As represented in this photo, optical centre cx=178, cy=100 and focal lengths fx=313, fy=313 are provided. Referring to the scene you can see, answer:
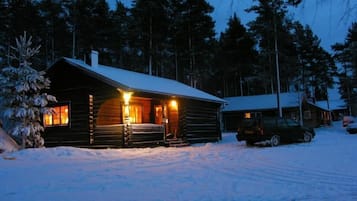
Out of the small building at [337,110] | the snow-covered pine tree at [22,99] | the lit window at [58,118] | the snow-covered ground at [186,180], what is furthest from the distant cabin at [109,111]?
the small building at [337,110]

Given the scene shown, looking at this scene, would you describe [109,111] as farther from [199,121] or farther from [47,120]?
[199,121]

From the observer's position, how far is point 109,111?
1602cm

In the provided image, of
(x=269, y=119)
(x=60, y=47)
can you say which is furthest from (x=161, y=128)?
(x=60, y=47)

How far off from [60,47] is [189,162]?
24323 millimetres

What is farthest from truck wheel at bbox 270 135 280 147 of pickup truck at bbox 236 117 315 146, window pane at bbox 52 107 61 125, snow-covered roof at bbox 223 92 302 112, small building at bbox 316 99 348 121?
small building at bbox 316 99 348 121

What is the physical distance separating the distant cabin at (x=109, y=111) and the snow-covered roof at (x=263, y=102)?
17.1 meters

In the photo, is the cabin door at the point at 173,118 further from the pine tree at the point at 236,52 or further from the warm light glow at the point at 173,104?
the pine tree at the point at 236,52

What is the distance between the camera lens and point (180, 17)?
1175 inches

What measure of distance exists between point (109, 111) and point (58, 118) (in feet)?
9.70

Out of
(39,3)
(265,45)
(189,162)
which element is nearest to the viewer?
(189,162)

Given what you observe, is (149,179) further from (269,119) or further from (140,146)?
(269,119)

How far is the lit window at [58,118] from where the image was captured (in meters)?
16.4

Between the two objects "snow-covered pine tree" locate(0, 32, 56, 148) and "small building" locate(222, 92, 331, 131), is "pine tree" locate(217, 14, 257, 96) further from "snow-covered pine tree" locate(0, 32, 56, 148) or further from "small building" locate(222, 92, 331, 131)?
"snow-covered pine tree" locate(0, 32, 56, 148)

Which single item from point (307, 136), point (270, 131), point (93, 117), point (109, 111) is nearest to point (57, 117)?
point (93, 117)
